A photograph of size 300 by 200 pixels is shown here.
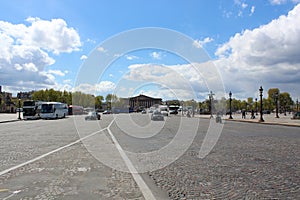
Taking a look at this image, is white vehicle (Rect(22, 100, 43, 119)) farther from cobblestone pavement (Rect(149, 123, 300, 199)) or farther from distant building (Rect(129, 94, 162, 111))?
distant building (Rect(129, 94, 162, 111))

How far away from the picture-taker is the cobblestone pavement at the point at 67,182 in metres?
6.34

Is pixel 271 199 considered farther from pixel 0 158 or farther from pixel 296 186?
pixel 0 158

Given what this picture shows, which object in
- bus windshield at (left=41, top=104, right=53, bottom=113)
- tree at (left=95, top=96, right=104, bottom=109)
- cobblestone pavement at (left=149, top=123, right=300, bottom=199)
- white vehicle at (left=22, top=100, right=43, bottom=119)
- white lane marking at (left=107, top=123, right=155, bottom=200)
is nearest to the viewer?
white lane marking at (left=107, top=123, right=155, bottom=200)

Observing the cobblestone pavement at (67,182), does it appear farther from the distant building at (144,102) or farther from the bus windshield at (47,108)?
the distant building at (144,102)

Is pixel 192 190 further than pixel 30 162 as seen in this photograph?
No

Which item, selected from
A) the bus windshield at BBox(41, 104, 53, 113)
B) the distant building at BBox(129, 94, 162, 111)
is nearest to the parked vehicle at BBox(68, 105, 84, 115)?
the distant building at BBox(129, 94, 162, 111)

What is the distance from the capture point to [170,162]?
10453 millimetres

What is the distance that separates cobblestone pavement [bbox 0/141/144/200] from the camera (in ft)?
20.8

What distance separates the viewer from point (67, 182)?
744 cm

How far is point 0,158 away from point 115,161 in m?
4.16

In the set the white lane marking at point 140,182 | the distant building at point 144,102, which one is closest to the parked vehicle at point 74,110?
the distant building at point 144,102

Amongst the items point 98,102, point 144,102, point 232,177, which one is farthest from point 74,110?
point 232,177

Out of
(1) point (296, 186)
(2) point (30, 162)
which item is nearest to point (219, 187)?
(1) point (296, 186)

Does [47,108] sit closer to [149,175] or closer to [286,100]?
[149,175]
